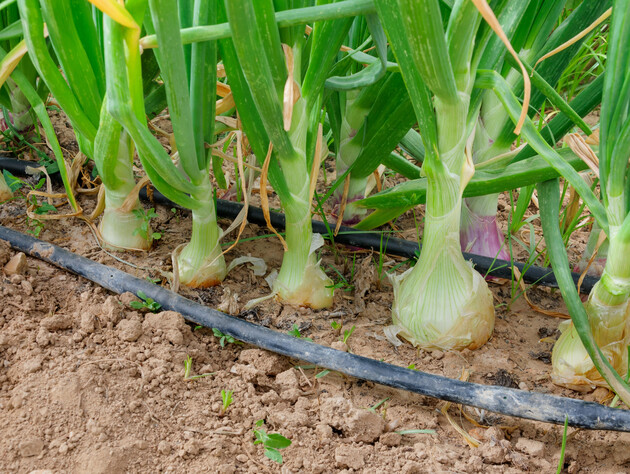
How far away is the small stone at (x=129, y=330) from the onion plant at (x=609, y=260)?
835 millimetres

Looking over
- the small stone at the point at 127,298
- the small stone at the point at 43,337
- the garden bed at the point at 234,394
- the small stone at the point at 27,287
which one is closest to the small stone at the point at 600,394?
the garden bed at the point at 234,394

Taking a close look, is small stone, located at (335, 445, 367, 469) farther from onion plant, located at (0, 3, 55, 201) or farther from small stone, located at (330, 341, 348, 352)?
onion plant, located at (0, 3, 55, 201)

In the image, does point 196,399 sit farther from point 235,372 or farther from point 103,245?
point 103,245

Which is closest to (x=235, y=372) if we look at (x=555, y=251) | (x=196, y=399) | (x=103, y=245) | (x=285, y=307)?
(x=196, y=399)

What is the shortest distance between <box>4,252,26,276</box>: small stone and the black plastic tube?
0.15ft

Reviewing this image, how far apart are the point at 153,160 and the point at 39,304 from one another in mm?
438

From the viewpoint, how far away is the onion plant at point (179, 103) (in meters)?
0.96

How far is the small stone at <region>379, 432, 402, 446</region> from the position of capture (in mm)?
1033

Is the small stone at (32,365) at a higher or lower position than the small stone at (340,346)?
lower

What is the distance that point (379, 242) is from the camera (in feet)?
5.02

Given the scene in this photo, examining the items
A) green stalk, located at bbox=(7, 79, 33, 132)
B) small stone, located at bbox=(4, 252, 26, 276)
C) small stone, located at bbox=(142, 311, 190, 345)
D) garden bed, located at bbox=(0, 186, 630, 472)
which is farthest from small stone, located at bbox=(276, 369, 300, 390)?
green stalk, located at bbox=(7, 79, 33, 132)

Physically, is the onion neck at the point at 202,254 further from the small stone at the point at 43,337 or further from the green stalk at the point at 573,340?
the green stalk at the point at 573,340

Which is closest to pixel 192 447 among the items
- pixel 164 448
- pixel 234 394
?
pixel 164 448

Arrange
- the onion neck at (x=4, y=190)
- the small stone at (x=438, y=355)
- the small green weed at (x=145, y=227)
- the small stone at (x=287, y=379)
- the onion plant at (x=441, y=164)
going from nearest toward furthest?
1. the onion plant at (x=441, y=164)
2. the small stone at (x=287, y=379)
3. the small stone at (x=438, y=355)
4. the small green weed at (x=145, y=227)
5. the onion neck at (x=4, y=190)
